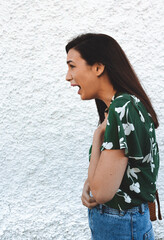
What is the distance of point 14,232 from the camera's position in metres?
2.54

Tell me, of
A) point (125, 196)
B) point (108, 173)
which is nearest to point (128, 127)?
point (108, 173)

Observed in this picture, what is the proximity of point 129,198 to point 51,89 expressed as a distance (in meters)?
1.50

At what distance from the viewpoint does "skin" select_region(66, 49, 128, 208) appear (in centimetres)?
106

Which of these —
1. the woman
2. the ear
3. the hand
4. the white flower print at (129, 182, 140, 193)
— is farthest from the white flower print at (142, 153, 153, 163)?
the ear

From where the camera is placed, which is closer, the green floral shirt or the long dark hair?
the green floral shirt

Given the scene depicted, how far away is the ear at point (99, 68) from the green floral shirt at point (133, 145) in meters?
0.17

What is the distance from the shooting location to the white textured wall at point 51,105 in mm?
2389

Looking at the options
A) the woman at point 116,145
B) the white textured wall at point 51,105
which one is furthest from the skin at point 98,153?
the white textured wall at point 51,105

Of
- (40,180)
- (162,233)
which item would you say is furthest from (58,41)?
(162,233)

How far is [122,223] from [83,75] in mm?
681

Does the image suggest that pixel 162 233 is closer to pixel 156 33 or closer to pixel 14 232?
pixel 14 232

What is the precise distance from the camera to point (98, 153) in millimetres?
1181

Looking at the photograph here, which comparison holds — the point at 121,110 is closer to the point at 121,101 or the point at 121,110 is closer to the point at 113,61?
the point at 121,101

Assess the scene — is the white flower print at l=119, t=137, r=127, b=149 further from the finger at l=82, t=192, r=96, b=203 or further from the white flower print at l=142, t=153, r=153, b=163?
the finger at l=82, t=192, r=96, b=203
